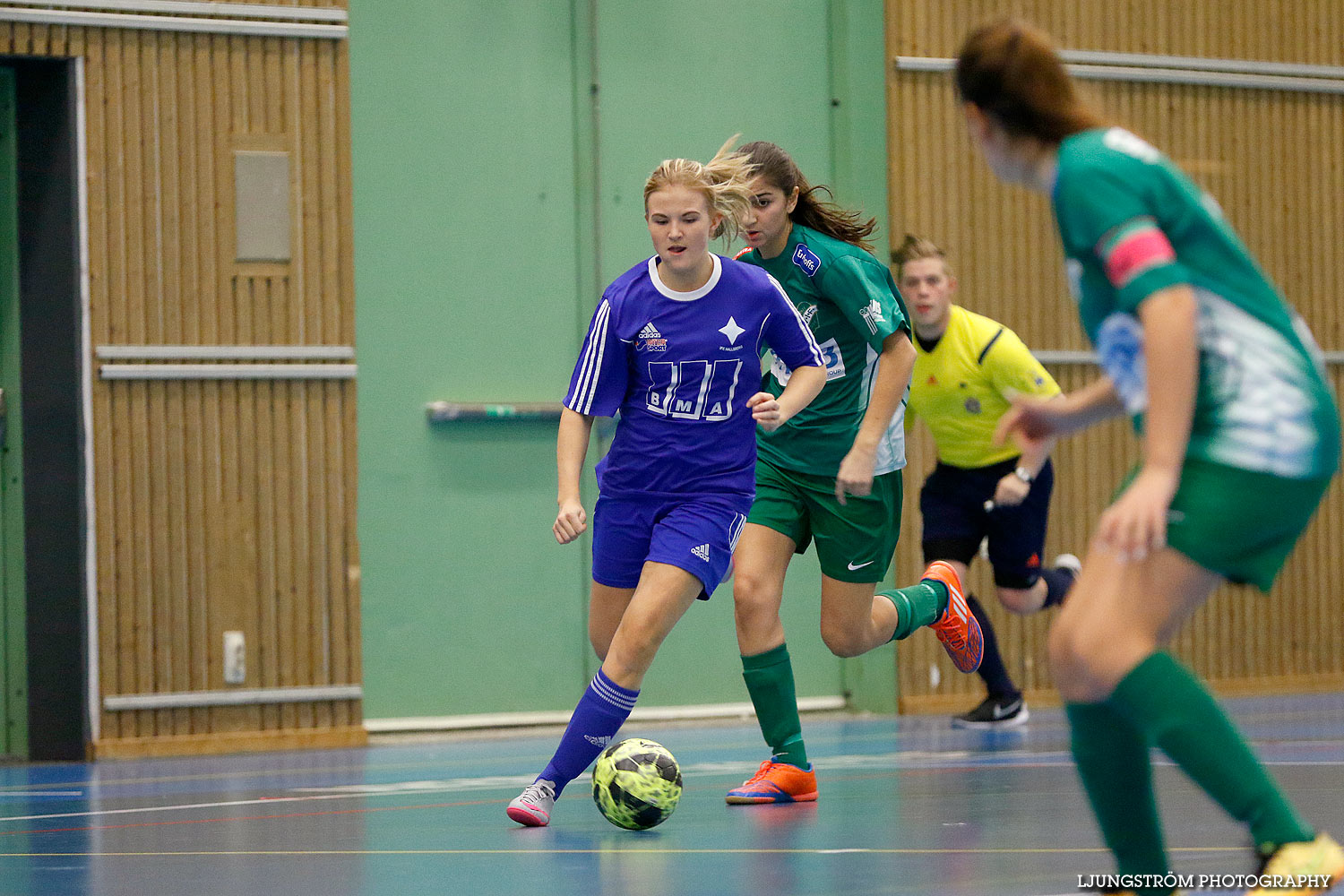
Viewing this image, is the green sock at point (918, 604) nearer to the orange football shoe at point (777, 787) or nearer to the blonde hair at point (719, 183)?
the orange football shoe at point (777, 787)

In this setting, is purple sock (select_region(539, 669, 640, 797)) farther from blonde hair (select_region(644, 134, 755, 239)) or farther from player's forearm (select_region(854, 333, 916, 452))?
blonde hair (select_region(644, 134, 755, 239))

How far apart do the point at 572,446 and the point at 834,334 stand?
1117mm

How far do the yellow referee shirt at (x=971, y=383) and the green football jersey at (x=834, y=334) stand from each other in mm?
1489

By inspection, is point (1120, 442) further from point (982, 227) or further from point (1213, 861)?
point (1213, 861)

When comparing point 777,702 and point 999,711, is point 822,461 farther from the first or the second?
point 999,711

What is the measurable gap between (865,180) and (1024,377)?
264cm

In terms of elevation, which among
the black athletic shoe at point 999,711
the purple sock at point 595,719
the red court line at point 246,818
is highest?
the purple sock at point 595,719

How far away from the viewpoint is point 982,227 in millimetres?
9164

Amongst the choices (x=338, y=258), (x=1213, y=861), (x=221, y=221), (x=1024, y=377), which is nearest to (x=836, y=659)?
(x=1024, y=377)

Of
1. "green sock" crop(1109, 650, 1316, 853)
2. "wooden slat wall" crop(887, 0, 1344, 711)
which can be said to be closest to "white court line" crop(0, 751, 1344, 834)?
"wooden slat wall" crop(887, 0, 1344, 711)

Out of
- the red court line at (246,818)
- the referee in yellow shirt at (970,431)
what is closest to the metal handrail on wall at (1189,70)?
the referee in yellow shirt at (970,431)

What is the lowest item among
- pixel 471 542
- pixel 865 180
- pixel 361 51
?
pixel 471 542

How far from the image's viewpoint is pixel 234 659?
7793 mm

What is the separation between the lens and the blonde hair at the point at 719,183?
443 centimetres
